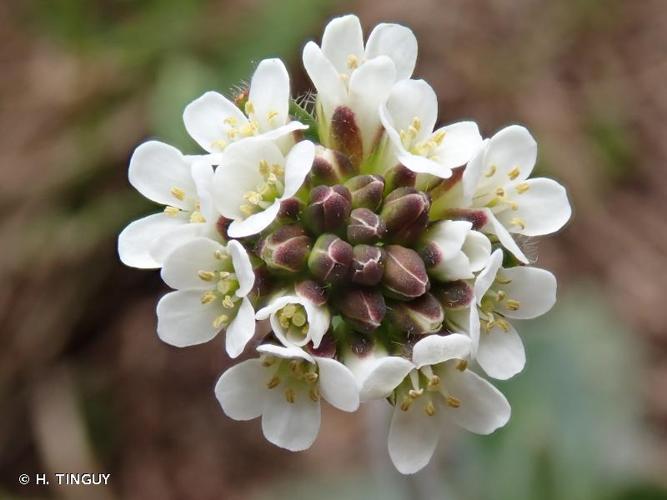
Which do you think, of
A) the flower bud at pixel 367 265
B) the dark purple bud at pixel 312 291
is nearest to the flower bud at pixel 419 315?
the flower bud at pixel 367 265

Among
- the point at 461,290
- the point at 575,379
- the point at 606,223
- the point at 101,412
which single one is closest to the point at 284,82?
Result: the point at 461,290

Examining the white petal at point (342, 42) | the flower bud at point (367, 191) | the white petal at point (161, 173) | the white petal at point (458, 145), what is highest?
the white petal at point (342, 42)

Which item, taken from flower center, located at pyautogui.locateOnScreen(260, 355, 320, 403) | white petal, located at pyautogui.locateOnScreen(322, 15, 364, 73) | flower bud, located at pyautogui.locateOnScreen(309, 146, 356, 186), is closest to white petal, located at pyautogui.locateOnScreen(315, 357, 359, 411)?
flower center, located at pyautogui.locateOnScreen(260, 355, 320, 403)

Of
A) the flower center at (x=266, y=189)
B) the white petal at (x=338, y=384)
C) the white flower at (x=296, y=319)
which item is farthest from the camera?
the flower center at (x=266, y=189)

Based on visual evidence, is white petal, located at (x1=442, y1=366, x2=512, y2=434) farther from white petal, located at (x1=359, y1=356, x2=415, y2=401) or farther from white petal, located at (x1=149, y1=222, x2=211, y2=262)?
white petal, located at (x1=149, y1=222, x2=211, y2=262)

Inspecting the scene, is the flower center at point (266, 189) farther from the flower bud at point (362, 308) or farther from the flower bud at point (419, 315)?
the flower bud at point (419, 315)

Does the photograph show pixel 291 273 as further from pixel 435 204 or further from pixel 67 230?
pixel 67 230

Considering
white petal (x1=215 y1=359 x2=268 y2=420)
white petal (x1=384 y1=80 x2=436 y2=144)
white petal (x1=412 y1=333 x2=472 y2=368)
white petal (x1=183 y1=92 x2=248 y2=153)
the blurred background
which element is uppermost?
white petal (x1=384 y1=80 x2=436 y2=144)
